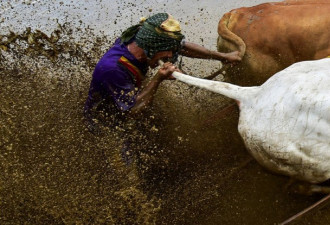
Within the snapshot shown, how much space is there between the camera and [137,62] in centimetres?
282

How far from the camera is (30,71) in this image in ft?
12.2

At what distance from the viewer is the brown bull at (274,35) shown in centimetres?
296

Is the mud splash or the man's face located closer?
the man's face

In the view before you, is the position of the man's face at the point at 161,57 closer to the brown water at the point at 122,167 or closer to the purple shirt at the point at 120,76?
the purple shirt at the point at 120,76

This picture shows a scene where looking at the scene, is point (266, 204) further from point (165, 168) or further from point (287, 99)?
point (287, 99)

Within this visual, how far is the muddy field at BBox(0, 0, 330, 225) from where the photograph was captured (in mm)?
3064

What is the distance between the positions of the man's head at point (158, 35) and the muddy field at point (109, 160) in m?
0.53

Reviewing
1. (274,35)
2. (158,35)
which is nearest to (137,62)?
(158,35)

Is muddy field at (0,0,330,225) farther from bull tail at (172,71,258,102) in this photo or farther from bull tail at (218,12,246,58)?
bull tail at (172,71,258,102)

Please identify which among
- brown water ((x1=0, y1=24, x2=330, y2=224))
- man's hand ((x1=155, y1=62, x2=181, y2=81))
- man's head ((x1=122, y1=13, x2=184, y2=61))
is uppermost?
man's head ((x1=122, y1=13, x2=184, y2=61))

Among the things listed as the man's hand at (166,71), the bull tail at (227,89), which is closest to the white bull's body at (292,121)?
the bull tail at (227,89)

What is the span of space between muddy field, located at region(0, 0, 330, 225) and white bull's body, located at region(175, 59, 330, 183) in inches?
24.0

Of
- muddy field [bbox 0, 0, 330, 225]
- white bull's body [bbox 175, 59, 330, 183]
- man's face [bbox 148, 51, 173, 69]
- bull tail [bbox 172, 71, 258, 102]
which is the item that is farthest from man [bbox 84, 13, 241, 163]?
white bull's body [bbox 175, 59, 330, 183]

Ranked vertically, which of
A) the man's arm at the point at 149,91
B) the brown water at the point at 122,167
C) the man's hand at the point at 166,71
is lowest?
the brown water at the point at 122,167
